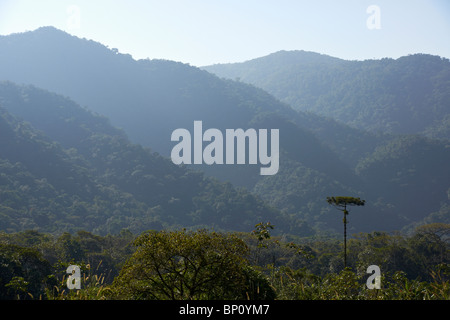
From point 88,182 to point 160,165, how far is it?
24677 millimetres

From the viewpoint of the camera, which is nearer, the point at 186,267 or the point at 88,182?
the point at 186,267

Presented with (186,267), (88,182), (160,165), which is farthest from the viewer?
(160,165)

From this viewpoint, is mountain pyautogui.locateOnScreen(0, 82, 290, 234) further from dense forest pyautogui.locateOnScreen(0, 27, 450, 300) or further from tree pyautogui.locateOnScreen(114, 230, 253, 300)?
tree pyautogui.locateOnScreen(114, 230, 253, 300)

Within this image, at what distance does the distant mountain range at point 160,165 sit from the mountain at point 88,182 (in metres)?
0.31

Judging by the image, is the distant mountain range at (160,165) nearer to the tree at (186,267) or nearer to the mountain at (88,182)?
the mountain at (88,182)

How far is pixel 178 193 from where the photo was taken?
125250 millimetres

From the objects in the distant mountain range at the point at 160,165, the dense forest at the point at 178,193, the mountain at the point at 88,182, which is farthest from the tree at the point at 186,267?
the distant mountain range at the point at 160,165

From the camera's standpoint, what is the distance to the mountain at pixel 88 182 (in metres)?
93.1

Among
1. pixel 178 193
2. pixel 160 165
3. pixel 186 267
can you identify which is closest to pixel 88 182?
pixel 160 165

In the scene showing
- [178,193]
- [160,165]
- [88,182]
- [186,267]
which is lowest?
[178,193]

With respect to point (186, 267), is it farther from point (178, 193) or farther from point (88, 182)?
point (178, 193)

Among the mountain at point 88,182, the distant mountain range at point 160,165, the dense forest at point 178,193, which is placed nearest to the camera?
the dense forest at point 178,193

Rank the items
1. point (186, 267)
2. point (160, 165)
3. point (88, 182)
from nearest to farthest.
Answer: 1. point (186, 267)
2. point (88, 182)
3. point (160, 165)

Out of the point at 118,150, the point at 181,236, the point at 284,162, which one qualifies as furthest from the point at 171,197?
the point at 181,236
